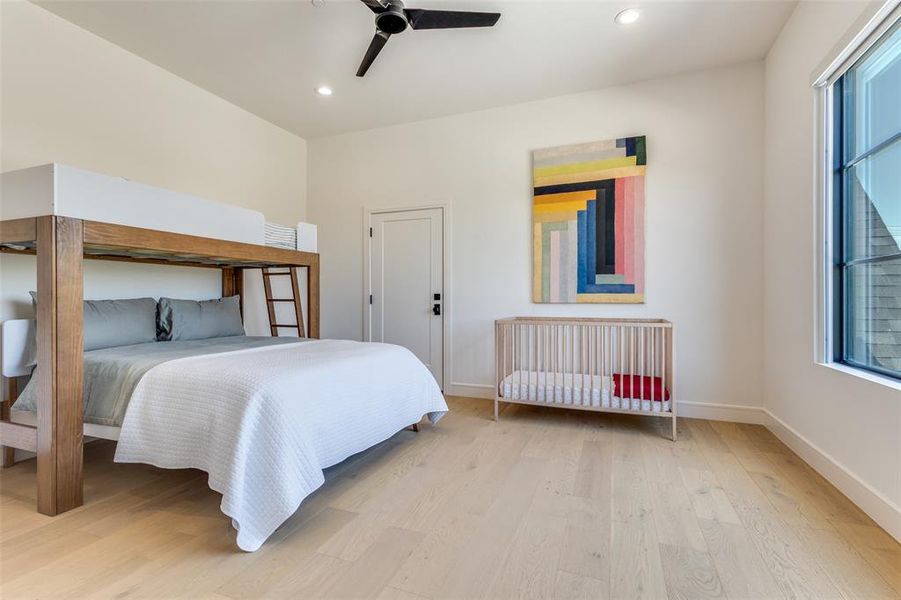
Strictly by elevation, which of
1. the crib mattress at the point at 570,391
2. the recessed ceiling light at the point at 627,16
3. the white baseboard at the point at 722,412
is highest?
the recessed ceiling light at the point at 627,16

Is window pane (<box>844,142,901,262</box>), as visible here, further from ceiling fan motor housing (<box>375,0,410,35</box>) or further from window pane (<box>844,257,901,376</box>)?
ceiling fan motor housing (<box>375,0,410,35</box>)

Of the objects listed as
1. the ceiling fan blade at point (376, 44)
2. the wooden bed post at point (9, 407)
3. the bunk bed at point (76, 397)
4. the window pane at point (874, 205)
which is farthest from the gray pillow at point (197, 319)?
the window pane at point (874, 205)

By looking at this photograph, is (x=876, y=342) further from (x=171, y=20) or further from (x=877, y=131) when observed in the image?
(x=171, y=20)

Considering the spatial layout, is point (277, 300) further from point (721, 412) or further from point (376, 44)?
point (721, 412)

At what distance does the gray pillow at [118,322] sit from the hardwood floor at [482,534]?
71cm

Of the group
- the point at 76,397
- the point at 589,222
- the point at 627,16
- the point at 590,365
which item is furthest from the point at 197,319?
the point at 627,16

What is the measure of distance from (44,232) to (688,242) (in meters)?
3.92

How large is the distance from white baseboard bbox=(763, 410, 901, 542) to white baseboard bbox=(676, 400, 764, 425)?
0.34 m

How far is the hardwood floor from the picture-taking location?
1.33m

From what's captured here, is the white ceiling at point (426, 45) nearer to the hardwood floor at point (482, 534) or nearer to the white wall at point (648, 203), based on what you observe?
the white wall at point (648, 203)

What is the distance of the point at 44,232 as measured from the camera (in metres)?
1.78

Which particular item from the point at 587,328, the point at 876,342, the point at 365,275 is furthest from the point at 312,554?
the point at 365,275

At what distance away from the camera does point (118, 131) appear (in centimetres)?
292

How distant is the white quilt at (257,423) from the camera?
157 cm
